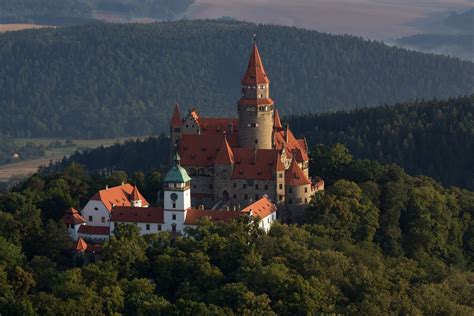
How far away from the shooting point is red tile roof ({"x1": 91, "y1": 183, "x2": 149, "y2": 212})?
107 m

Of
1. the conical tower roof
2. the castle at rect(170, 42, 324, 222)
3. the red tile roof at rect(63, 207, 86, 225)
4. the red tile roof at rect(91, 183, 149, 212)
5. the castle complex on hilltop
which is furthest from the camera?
the castle at rect(170, 42, 324, 222)

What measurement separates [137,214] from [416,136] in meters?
82.7

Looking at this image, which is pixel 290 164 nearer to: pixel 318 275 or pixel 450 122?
pixel 318 275

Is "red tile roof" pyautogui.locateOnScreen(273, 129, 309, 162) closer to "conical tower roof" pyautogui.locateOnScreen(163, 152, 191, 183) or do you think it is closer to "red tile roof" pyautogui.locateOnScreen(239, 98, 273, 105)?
"red tile roof" pyautogui.locateOnScreen(239, 98, 273, 105)

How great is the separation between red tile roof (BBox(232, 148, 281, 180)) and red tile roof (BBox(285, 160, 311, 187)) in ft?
5.30

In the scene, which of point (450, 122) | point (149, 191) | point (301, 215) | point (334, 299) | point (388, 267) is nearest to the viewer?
point (334, 299)

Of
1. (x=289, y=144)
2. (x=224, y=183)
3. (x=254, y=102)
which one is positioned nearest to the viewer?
(x=224, y=183)

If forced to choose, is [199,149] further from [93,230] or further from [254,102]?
[93,230]

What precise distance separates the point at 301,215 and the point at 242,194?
5670mm

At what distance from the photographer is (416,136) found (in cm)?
17912

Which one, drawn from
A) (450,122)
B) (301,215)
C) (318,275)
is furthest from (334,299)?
(450,122)

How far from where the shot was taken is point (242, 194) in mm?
111312

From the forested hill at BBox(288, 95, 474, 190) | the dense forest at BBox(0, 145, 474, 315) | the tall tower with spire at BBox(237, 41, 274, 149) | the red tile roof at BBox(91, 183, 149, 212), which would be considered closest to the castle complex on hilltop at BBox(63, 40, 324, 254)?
the tall tower with spire at BBox(237, 41, 274, 149)

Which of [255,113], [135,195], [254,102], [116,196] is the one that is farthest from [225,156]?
[116,196]
